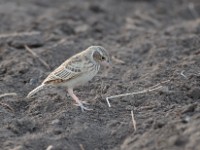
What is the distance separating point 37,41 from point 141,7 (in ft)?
15.7

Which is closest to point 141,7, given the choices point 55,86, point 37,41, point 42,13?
point 42,13

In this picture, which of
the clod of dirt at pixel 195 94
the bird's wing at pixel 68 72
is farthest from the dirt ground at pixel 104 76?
the bird's wing at pixel 68 72

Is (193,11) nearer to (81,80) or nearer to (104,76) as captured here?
(104,76)

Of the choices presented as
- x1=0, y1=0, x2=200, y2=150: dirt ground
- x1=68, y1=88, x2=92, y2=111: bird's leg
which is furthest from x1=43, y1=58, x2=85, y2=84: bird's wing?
x1=0, y1=0, x2=200, y2=150: dirt ground

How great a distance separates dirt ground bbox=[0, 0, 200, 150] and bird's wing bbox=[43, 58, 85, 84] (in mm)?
401

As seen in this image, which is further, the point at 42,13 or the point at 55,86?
the point at 42,13

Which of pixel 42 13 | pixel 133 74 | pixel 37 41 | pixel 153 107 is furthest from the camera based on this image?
pixel 42 13

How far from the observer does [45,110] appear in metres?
8.38

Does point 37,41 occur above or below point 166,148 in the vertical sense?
below

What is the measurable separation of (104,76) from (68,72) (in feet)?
5.11

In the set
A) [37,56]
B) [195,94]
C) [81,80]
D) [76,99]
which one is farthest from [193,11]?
[76,99]

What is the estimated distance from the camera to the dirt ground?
7.27 metres

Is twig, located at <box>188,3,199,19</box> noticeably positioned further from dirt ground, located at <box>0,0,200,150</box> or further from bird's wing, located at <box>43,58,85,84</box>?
bird's wing, located at <box>43,58,85,84</box>

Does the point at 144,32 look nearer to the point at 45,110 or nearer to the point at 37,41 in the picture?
the point at 37,41
